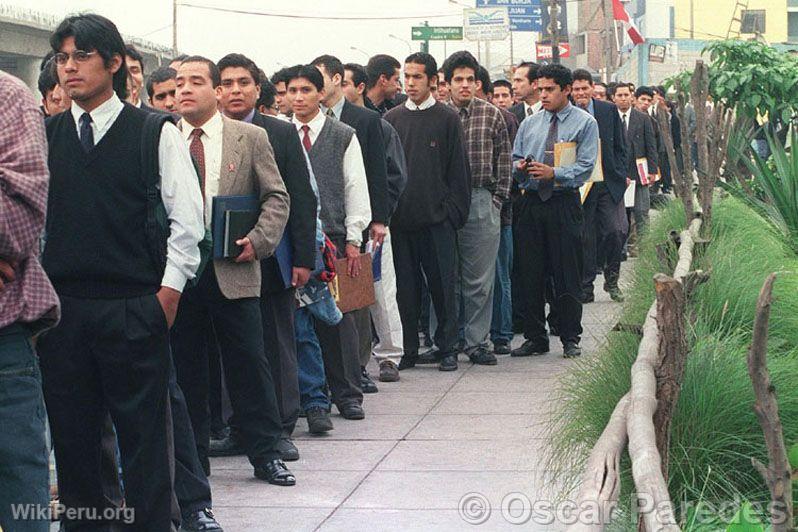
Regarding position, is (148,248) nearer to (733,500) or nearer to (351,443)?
(733,500)

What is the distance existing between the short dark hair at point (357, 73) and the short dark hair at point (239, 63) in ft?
10.7

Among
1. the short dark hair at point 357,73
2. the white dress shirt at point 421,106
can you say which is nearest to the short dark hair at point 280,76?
the short dark hair at point 357,73

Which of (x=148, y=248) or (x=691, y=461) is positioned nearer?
(x=148, y=248)

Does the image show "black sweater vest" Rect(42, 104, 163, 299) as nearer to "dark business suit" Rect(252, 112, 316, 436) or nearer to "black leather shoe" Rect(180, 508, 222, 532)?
"black leather shoe" Rect(180, 508, 222, 532)

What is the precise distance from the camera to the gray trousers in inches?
448

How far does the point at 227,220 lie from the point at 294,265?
777 mm

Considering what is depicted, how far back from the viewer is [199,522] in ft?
20.6

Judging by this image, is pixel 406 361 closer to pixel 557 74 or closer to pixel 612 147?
pixel 557 74

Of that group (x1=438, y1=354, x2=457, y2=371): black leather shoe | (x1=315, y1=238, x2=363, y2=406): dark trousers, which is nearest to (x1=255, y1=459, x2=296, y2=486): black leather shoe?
(x1=315, y1=238, x2=363, y2=406): dark trousers

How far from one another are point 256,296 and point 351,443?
1518 mm

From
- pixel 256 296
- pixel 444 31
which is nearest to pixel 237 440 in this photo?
pixel 256 296

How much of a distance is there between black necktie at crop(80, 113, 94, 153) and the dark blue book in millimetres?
1669

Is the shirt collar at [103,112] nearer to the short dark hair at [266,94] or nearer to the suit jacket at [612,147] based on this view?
the short dark hair at [266,94]

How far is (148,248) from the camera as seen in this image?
5367 mm
